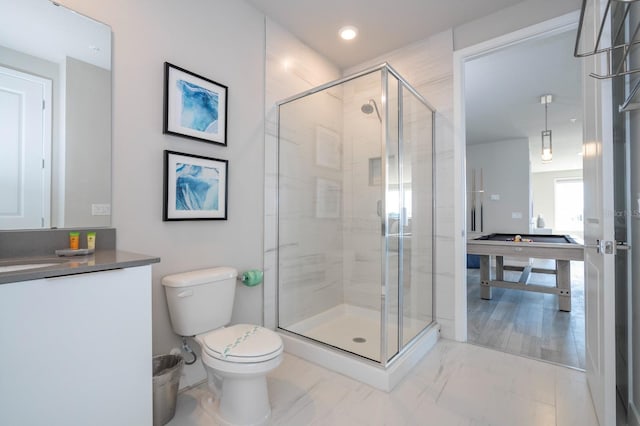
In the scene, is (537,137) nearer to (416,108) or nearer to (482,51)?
(482,51)

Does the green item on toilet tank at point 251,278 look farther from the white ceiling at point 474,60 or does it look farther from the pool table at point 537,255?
the pool table at point 537,255

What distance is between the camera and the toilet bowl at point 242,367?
146 cm

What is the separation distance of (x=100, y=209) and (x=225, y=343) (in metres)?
0.93

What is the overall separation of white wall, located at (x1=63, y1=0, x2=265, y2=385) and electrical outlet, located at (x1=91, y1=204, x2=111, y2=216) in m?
0.04

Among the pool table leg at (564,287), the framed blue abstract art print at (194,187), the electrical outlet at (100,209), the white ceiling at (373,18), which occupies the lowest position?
the pool table leg at (564,287)

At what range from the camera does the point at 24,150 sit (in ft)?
4.56

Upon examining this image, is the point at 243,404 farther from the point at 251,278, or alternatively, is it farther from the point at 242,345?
the point at 251,278

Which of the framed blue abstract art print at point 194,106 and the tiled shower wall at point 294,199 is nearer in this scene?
the framed blue abstract art print at point 194,106

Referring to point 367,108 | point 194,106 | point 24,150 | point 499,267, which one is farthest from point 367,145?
point 499,267

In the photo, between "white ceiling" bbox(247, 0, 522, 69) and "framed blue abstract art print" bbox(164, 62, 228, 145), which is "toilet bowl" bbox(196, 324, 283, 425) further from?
"white ceiling" bbox(247, 0, 522, 69)

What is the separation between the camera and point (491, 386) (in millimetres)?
1922

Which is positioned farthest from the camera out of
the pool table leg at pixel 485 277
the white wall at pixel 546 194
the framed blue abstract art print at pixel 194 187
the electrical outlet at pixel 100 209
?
the white wall at pixel 546 194

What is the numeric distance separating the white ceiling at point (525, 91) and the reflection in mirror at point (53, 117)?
9.04 feet

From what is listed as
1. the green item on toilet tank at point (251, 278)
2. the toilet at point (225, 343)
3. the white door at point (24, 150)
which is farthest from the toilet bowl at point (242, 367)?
the white door at point (24, 150)
